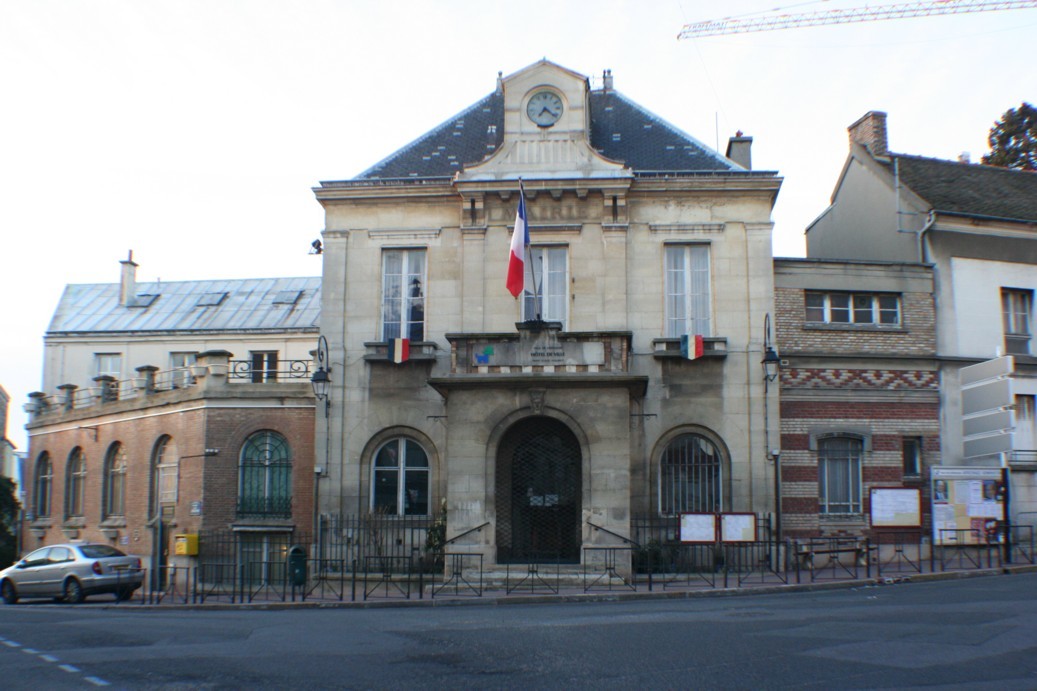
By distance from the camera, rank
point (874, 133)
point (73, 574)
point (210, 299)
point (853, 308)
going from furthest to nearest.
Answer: point (210, 299) < point (874, 133) < point (853, 308) < point (73, 574)

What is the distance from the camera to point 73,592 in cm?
2517

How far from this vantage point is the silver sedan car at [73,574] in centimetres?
2502

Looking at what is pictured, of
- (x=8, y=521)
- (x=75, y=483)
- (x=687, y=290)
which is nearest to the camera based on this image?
(x=687, y=290)

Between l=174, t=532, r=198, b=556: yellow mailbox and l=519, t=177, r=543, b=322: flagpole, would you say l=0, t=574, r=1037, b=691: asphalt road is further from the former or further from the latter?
l=519, t=177, r=543, b=322: flagpole

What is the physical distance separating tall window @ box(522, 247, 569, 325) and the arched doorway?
316cm

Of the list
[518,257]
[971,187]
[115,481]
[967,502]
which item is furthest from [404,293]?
[971,187]

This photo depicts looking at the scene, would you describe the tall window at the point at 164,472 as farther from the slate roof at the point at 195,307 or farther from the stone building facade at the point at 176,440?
the slate roof at the point at 195,307

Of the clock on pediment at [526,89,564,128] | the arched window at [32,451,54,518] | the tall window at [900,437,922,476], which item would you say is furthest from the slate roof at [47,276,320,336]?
the tall window at [900,437,922,476]

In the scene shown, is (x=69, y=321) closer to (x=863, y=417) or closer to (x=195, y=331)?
(x=195, y=331)

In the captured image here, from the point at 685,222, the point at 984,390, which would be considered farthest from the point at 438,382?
the point at 984,390

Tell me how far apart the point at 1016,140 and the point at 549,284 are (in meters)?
25.6

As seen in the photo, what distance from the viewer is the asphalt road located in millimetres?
11250

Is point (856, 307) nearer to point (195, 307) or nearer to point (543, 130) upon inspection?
point (543, 130)

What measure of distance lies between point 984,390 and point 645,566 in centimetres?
979
